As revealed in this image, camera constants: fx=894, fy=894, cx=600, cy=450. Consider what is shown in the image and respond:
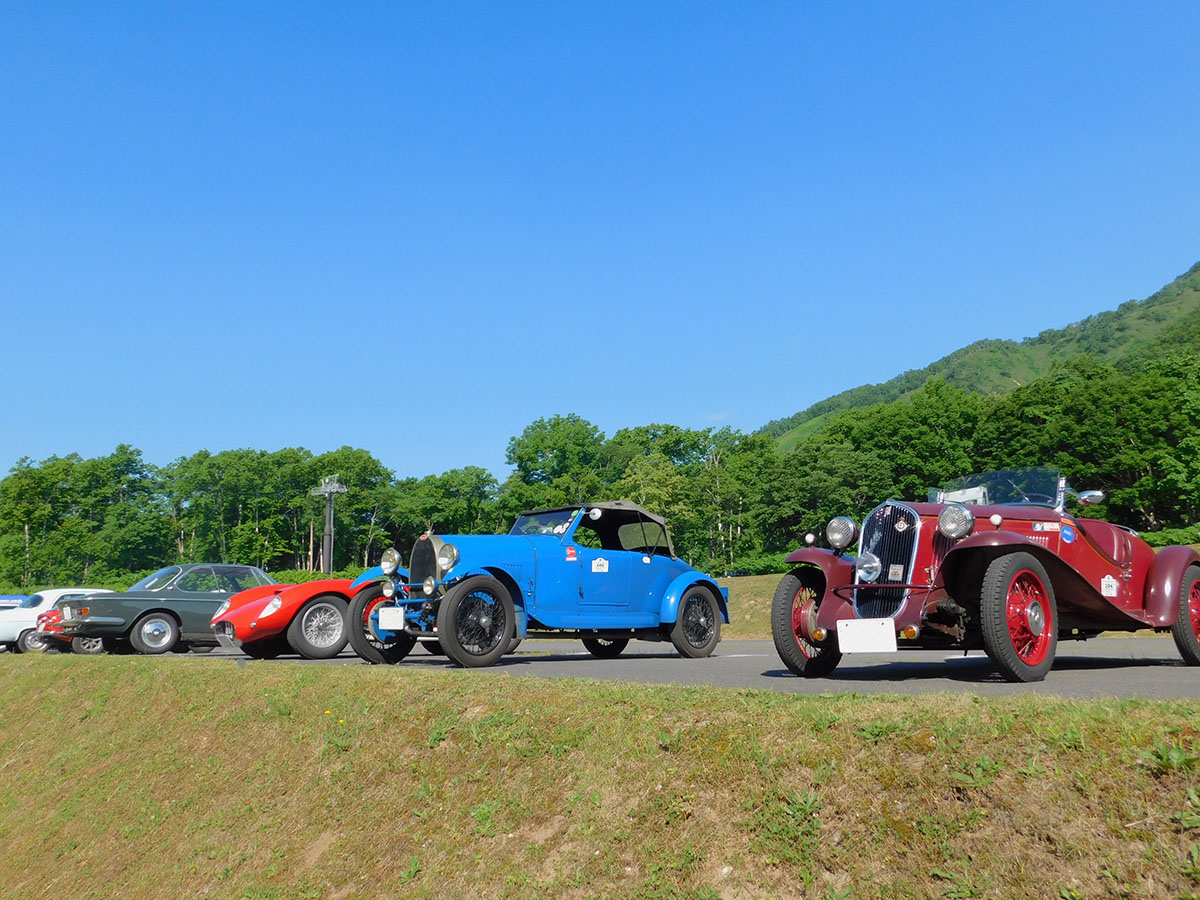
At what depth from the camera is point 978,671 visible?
336 inches

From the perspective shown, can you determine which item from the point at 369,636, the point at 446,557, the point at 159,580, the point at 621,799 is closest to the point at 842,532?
the point at 446,557

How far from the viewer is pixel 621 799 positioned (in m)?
4.54

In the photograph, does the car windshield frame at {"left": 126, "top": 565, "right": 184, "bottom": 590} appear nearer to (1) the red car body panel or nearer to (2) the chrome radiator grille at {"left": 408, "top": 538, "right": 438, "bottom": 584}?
(1) the red car body panel

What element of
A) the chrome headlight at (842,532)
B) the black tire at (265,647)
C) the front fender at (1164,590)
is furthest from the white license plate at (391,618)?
the front fender at (1164,590)

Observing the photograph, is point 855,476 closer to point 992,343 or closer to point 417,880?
point 417,880

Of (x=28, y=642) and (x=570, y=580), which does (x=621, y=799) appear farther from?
(x=28, y=642)

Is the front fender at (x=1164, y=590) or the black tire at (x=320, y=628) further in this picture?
the black tire at (x=320, y=628)

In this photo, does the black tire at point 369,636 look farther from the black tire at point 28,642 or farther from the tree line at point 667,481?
the tree line at point 667,481

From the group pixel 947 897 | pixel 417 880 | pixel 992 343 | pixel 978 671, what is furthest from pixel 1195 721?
pixel 992 343

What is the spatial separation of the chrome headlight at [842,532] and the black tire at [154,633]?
1202cm

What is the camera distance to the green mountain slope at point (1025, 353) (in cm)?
13138

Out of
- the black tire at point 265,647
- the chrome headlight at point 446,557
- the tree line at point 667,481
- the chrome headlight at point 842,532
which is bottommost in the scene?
the black tire at point 265,647

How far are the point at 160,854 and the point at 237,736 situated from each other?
1.19 meters

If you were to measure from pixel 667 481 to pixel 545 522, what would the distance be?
158 ft
